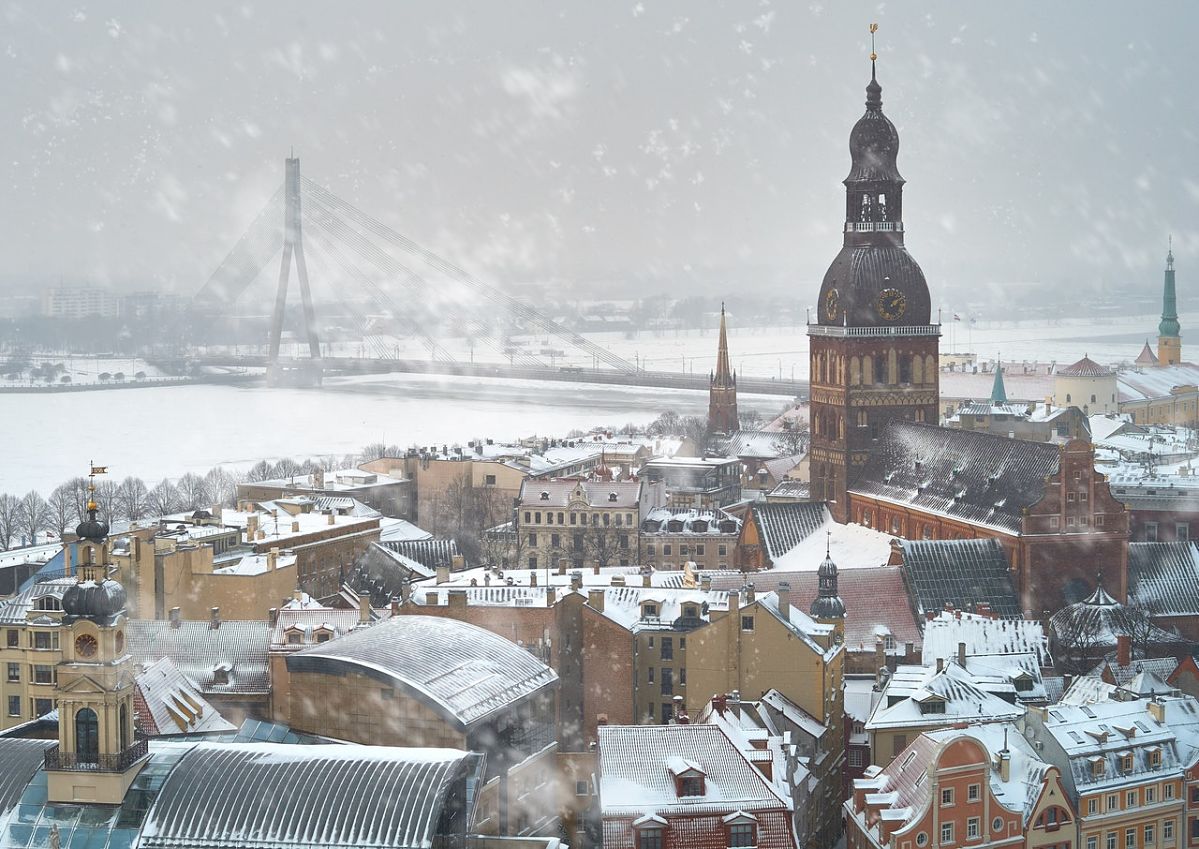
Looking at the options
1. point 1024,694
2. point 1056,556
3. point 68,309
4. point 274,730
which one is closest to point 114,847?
point 274,730

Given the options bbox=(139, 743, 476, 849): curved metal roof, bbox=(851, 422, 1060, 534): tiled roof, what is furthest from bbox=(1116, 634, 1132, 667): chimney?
bbox=(139, 743, 476, 849): curved metal roof

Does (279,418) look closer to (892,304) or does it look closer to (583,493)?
(583,493)

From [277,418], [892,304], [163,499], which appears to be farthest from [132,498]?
[892,304]

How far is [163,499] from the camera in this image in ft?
186

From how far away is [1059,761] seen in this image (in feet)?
82.8

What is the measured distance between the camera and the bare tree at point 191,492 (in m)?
55.3

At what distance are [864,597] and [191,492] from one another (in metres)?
29.4

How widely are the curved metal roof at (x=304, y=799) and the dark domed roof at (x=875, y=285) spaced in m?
22.0

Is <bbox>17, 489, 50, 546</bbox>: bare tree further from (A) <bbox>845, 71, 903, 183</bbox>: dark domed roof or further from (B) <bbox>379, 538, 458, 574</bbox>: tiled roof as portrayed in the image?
(A) <bbox>845, 71, 903, 183</bbox>: dark domed roof

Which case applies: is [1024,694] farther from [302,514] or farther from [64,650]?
[302,514]

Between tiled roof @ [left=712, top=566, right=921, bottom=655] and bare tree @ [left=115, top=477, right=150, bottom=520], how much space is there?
22.2m

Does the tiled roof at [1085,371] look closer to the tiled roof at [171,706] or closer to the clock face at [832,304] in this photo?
the clock face at [832,304]

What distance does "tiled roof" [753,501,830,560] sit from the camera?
1561 inches

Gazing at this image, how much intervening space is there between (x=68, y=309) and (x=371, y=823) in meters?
91.9
